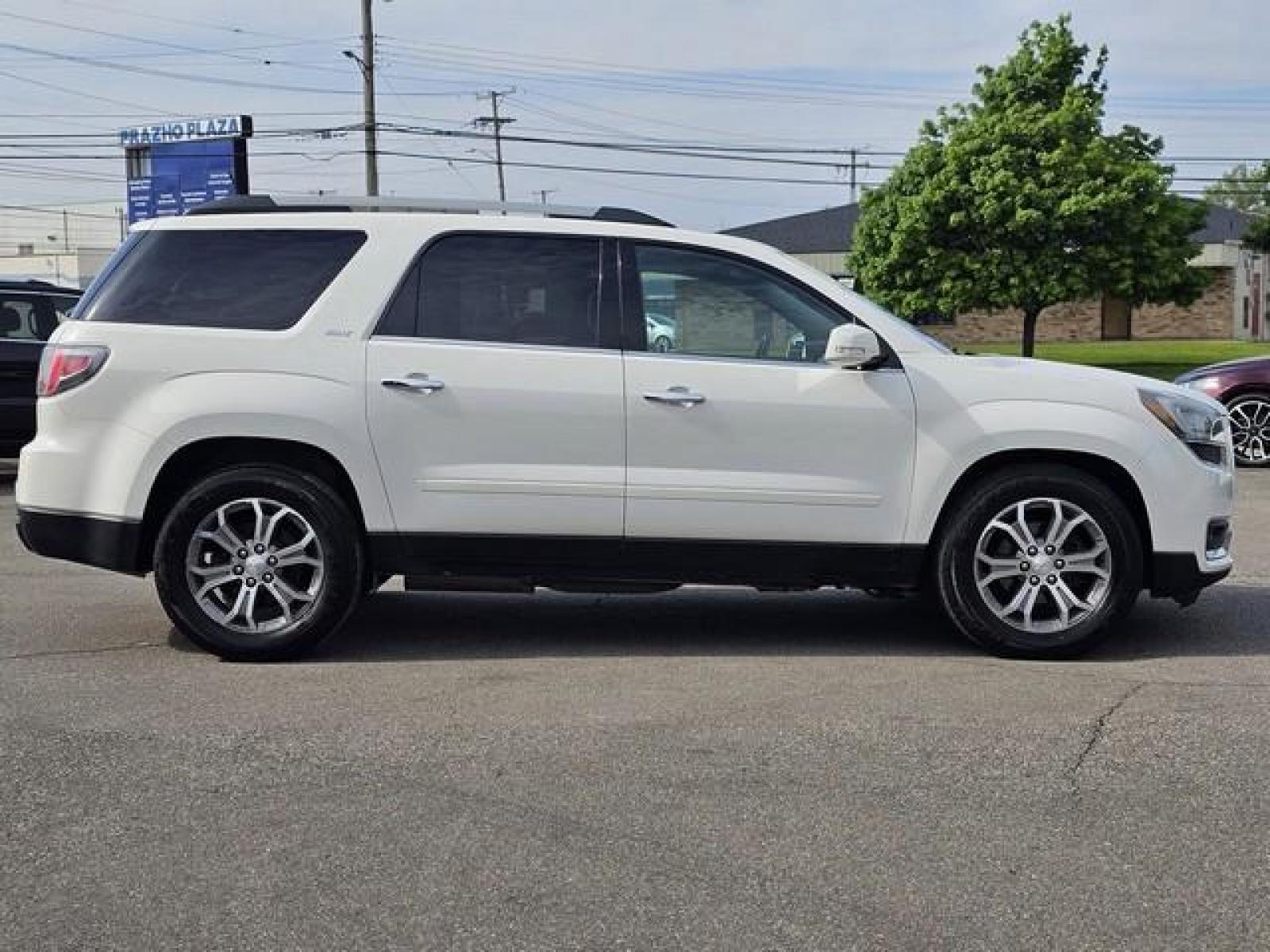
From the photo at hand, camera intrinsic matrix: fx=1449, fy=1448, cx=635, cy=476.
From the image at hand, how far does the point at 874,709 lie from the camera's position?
216 inches

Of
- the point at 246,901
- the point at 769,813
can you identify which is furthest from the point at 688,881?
the point at 246,901

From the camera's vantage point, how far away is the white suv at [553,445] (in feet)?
19.9

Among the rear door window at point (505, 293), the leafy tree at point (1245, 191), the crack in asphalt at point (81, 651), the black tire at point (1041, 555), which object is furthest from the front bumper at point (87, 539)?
the leafy tree at point (1245, 191)

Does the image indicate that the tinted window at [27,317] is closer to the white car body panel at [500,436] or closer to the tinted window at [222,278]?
the tinted window at [222,278]

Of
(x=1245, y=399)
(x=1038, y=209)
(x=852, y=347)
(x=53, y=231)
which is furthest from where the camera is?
(x=53, y=231)

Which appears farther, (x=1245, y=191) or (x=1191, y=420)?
(x=1245, y=191)

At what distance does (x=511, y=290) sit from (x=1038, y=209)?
2936cm

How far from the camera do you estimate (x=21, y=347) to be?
12727 mm

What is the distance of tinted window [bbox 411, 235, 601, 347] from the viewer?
20.3ft

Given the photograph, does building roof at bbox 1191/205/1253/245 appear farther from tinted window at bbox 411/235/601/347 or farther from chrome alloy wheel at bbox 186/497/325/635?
chrome alloy wheel at bbox 186/497/325/635

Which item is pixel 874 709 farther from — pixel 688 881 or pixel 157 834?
pixel 157 834

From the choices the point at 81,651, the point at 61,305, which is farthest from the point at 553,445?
the point at 61,305

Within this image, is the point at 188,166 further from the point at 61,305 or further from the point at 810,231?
the point at 810,231

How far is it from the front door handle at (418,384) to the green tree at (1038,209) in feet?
95.6
